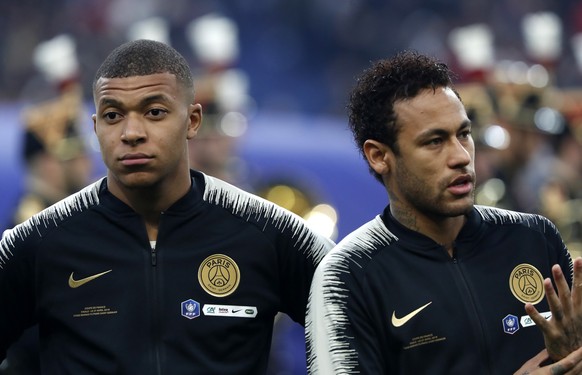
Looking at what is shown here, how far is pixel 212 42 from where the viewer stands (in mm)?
11742

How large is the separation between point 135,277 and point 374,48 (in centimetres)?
1132

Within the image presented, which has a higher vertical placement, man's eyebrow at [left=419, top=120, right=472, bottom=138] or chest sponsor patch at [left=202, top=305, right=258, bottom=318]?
man's eyebrow at [left=419, top=120, right=472, bottom=138]

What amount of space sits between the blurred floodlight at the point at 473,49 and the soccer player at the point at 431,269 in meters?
7.27

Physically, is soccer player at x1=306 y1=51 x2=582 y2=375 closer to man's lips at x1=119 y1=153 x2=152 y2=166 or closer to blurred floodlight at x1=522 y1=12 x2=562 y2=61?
man's lips at x1=119 y1=153 x2=152 y2=166

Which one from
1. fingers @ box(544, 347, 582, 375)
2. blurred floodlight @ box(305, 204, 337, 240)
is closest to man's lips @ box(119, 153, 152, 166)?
fingers @ box(544, 347, 582, 375)

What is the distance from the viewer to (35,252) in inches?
182

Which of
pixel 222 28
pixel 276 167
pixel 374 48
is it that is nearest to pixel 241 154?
pixel 276 167

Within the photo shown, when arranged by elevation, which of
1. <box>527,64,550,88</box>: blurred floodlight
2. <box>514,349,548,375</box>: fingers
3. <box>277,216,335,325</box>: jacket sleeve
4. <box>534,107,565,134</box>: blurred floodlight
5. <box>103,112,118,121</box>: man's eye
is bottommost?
<box>514,349,548,375</box>: fingers

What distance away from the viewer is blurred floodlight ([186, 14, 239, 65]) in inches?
456

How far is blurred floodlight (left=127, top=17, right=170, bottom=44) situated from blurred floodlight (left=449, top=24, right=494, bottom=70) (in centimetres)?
265

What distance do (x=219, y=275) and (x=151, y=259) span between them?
234mm

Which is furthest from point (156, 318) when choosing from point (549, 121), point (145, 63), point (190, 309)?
point (549, 121)

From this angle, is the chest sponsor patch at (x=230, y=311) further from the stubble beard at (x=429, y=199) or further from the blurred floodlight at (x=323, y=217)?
the blurred floodlight at (x=323, y=217)

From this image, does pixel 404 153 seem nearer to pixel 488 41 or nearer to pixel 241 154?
pixel 241 154
